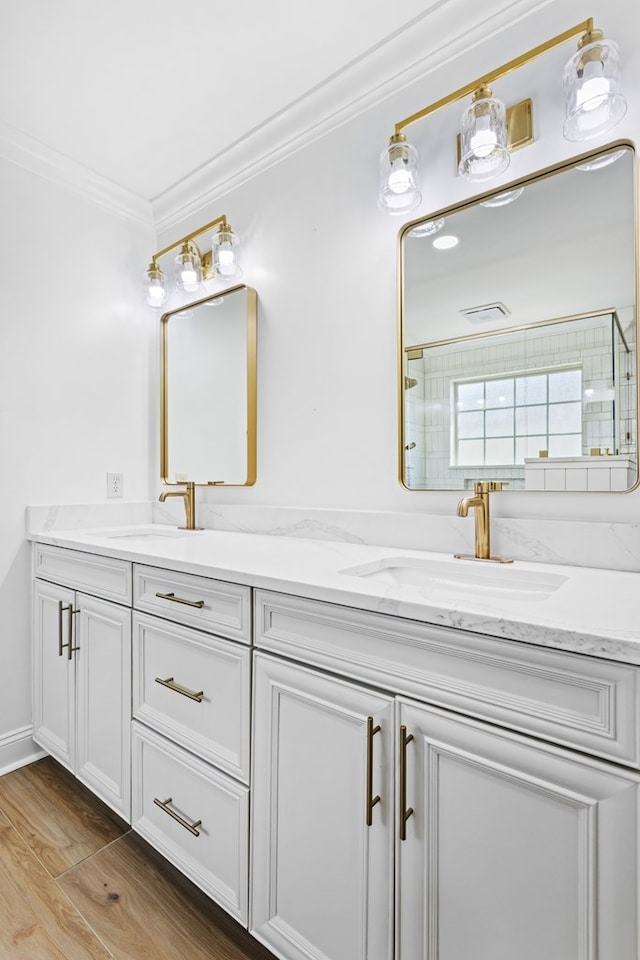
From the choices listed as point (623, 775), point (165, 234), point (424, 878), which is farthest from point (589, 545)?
point (165, 234)

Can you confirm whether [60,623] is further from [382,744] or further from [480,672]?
[480,672]

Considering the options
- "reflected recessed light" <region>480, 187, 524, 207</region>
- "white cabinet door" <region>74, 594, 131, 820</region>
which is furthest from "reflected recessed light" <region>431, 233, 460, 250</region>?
"white cabinet door" <region>74, 594, 131, 820</region>

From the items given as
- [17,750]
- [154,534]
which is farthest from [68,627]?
[17,750]

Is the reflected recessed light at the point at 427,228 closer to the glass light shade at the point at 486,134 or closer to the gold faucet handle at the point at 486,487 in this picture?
the glass light shade at the point at 486,134

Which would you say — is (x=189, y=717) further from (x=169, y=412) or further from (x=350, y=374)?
(x=169, y=412)

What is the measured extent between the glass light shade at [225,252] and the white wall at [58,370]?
0.56 meters

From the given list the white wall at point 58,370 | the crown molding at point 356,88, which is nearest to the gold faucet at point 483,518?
the crown molding at point 356,88

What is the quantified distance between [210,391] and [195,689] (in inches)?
49.5

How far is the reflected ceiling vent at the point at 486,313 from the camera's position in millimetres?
1347

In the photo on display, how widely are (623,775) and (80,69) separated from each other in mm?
2258

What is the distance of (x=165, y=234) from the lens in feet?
7.77

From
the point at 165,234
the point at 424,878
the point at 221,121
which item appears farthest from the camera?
the point at 165,234

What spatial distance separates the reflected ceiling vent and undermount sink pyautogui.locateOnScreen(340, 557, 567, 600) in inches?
25.6

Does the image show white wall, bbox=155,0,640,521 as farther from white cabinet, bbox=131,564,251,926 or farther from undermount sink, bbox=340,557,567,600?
white cabinet, bbox=131,564,251,926
